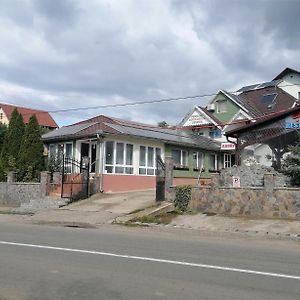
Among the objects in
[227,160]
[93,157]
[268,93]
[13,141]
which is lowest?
[93,157]

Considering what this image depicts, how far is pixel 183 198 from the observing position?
19.2 metres

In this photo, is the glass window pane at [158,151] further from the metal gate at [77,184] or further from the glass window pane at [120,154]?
the metal gate at [77,184]

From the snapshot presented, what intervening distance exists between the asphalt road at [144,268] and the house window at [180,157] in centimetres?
1822

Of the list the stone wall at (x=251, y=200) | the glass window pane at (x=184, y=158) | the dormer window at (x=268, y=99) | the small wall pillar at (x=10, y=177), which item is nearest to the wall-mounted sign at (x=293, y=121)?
the stone wall at (x=251, y=200)

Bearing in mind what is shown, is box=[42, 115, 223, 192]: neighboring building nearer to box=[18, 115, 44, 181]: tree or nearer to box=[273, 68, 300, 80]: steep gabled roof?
box=[18, 115, 44, 181]: tree

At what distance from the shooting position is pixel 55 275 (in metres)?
7.47

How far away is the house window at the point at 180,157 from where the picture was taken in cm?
3123

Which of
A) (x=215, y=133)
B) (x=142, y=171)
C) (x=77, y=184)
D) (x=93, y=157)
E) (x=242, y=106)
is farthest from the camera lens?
(x=242, y=106)

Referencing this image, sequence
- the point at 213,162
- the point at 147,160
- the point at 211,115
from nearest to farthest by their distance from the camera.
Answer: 1. the point at 147,160
2. the point at 213,162
3. the point at 211,115

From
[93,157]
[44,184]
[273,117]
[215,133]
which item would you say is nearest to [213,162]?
[215,133]

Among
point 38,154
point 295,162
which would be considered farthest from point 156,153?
point 295,162

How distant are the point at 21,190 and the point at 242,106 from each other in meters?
27.7

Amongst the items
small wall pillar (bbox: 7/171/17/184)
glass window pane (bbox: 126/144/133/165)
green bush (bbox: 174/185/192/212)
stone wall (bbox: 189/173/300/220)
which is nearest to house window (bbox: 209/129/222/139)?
glass window pane (bbox: 126/144/133/165)

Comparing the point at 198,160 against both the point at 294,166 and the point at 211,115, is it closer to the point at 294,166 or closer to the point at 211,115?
the point at 294,166
